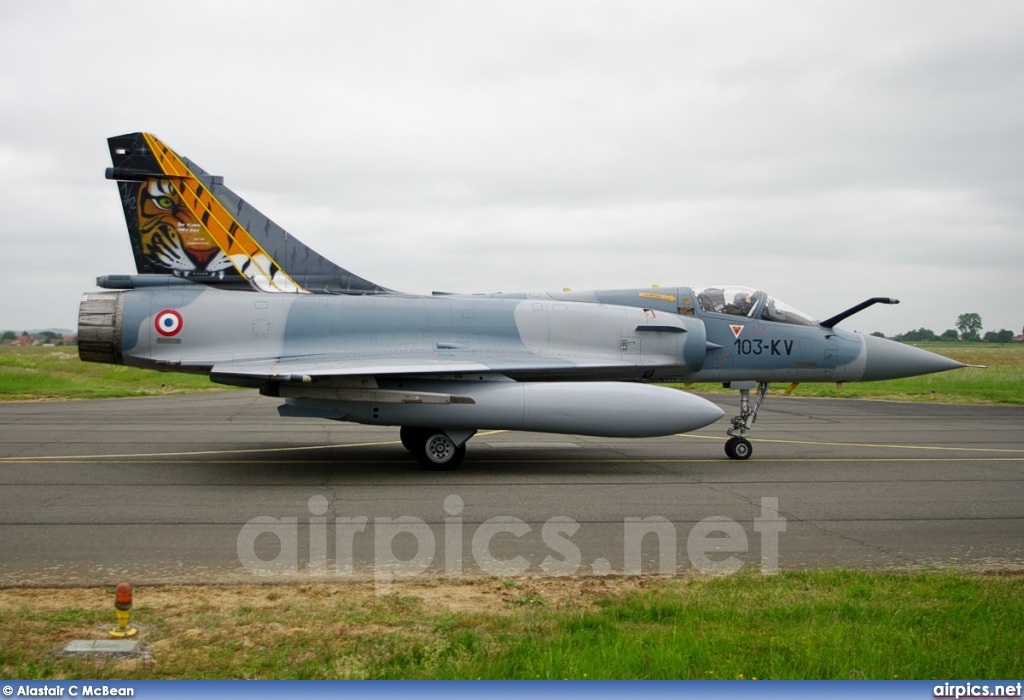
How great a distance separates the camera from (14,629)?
5.11 metres

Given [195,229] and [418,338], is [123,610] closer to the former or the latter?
[418,338]

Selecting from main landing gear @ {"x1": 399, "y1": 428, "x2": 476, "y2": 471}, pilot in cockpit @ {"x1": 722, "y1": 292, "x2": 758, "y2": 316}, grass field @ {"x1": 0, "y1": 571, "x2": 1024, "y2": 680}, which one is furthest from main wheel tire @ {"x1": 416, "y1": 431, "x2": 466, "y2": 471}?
grass field @ {"x1": 0, "y1": 571, "x2": 1024, "y2": 680}

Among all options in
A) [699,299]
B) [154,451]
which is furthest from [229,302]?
[699,299]

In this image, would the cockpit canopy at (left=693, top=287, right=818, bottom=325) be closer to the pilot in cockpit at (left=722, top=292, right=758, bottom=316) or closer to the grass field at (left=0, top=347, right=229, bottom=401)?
the pilot in cockpit at (left=722, top=292, right=758, bottom=316)

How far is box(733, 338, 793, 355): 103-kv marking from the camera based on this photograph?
46.5 ft

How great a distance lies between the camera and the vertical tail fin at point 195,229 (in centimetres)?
1302

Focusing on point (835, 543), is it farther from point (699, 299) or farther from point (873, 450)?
point (873, 450)

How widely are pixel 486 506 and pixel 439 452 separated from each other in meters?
2.79

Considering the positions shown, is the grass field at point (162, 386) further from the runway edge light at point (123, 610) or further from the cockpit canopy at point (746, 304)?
the runway edge light at point (123, 610)

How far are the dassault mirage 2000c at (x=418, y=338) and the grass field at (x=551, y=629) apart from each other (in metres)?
5.65

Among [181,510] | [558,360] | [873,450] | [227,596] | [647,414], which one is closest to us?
[227,596]

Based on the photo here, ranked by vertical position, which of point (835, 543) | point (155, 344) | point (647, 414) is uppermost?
point (155, 344)

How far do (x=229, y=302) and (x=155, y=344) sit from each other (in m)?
1.21

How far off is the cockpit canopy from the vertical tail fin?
6.11 meters
